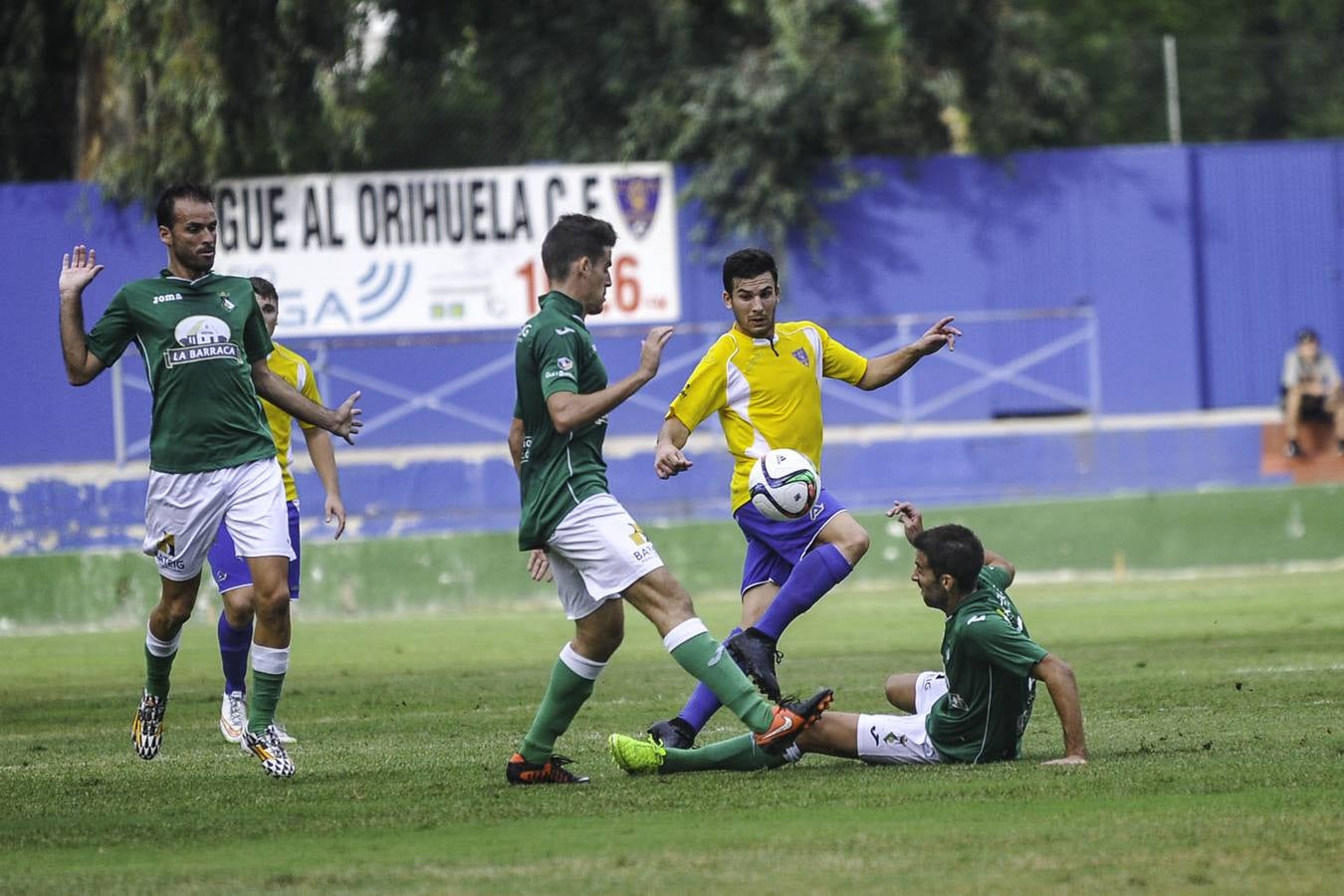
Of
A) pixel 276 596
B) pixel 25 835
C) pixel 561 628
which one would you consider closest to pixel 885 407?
pixel 561 628

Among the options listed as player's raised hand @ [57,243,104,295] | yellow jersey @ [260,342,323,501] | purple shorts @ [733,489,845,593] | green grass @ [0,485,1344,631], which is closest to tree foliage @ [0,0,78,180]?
green grass @ [0,485,1344,631]

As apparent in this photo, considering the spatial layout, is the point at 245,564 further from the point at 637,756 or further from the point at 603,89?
the point at 603,89

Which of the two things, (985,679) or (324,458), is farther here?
(324,458)

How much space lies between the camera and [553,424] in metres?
7.19

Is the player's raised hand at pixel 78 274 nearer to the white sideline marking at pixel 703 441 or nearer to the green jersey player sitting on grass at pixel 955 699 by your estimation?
the green jersey player sitting on grass at pixel 955 699

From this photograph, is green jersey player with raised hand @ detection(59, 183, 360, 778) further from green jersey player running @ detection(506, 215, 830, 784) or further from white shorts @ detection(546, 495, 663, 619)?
white shorts @ detection(546, 495, 663, 619)

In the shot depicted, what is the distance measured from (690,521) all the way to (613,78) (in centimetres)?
995

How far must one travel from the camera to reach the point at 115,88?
25.6 metres

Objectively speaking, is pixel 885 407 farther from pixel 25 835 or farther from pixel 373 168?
pixel 25 835

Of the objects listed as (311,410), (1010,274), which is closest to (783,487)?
(311,410)

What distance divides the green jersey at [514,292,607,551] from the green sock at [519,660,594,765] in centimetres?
55

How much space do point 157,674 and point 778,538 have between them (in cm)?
278

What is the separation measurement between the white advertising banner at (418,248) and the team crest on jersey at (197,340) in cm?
1701

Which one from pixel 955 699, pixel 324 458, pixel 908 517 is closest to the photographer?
pixel 955 699
